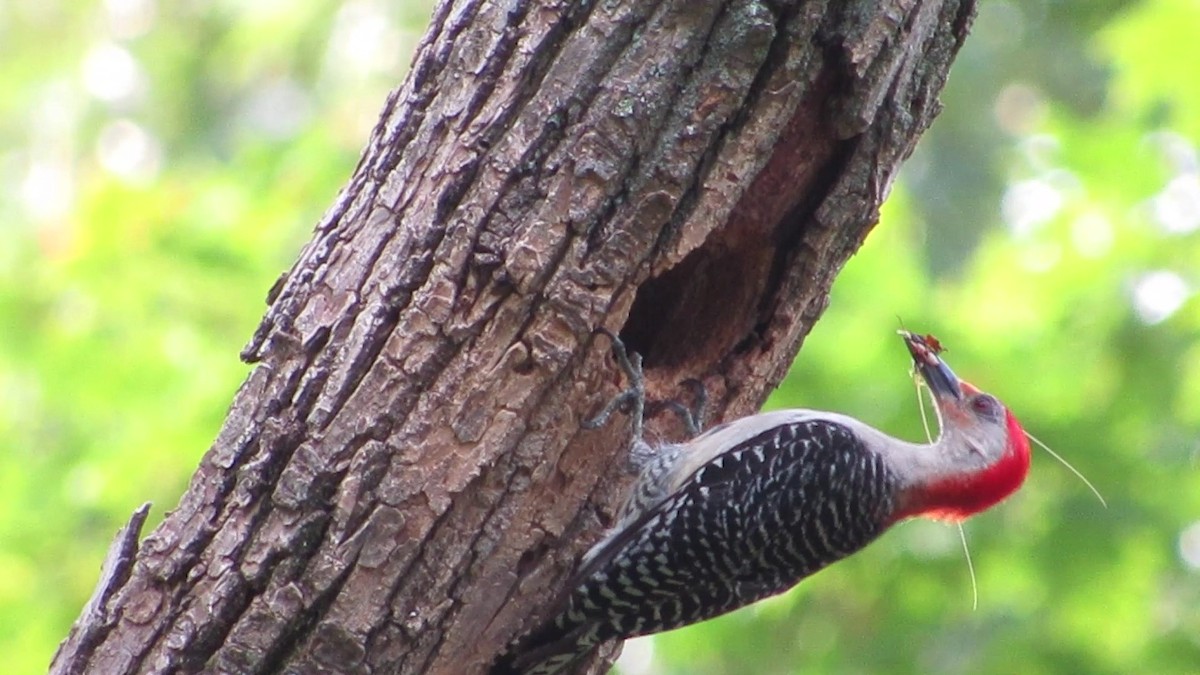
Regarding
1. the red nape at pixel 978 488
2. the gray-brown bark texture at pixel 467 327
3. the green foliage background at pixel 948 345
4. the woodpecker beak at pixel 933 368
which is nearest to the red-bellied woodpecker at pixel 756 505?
the red nape at pixel 978 488

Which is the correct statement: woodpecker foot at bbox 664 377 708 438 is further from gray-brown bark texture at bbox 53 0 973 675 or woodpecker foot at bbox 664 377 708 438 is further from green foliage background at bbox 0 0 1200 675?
green foliage background at bbox 0 0 1200 675

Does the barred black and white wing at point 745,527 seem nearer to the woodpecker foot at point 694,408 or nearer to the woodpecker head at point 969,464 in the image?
the woodpecker foot at point 694,408

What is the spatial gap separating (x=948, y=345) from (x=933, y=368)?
1739 mm

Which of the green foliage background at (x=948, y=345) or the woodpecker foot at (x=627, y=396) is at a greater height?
the green foliage background at (x=948, y=345)

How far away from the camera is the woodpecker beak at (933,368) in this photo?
589 centimetres

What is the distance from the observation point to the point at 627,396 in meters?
4.28

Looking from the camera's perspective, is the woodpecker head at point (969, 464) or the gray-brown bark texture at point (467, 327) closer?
the gray-brown bark texture at point (467, 327)

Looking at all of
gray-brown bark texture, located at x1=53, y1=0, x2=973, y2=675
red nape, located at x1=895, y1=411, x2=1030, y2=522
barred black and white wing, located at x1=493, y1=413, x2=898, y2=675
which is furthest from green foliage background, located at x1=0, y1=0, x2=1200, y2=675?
gray-brown bark texture, located at x1=53, y1=0, x2=973, y2=675

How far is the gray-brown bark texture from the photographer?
374 centimetres

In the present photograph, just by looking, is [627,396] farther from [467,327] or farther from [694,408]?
[694,408]

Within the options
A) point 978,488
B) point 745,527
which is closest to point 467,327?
point 745,527

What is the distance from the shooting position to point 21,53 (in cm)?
1392

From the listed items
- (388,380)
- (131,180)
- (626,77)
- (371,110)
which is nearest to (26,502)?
(131,180)

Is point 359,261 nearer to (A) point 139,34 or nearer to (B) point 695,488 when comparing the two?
(B) point 695,488
